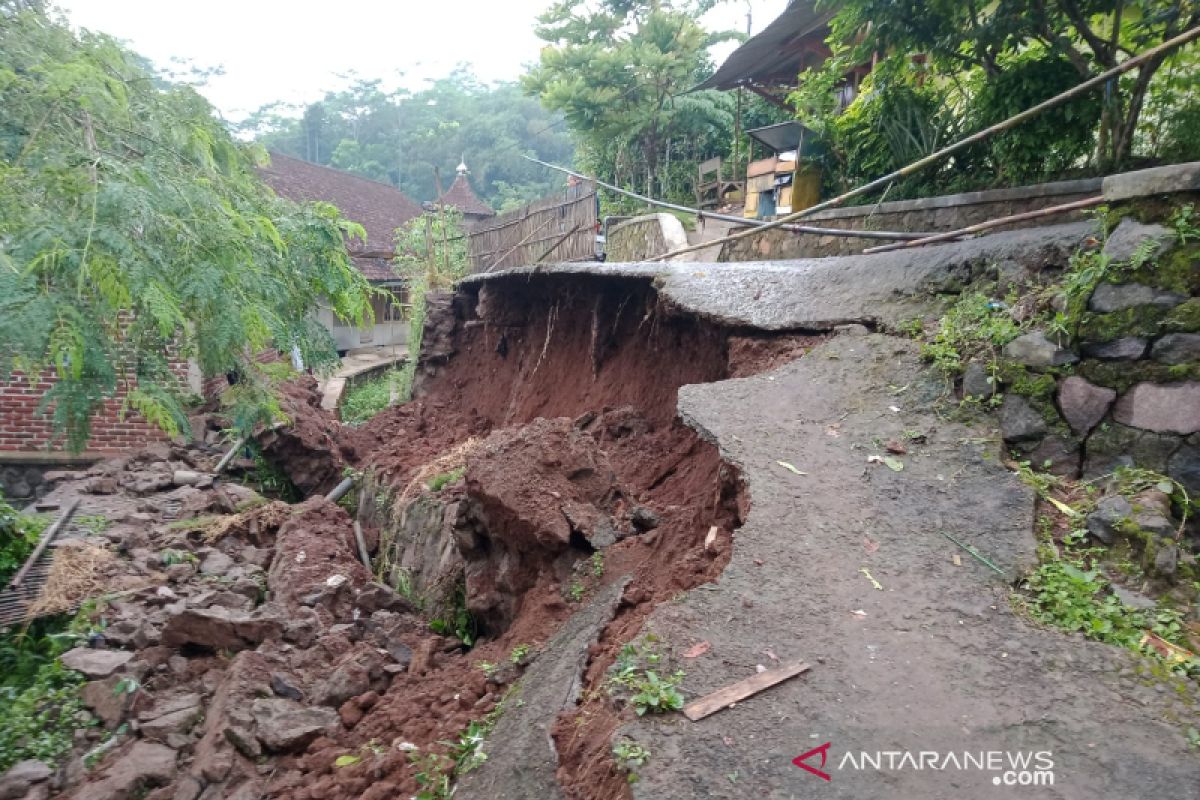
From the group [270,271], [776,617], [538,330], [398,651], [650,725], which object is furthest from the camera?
[538,330]

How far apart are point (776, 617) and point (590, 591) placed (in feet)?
4.00

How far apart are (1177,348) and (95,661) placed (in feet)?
21.2

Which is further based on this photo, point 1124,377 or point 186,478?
point 186,478

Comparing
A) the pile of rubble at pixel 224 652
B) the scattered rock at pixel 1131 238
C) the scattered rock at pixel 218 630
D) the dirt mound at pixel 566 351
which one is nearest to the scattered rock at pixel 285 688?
the pile of rubble at pixel 224 652

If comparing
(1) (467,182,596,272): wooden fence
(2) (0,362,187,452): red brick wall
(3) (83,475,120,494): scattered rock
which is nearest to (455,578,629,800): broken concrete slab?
(3) (83,475,120,494): scattered rock

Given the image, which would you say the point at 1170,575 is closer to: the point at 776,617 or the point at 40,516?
the point at 776,617

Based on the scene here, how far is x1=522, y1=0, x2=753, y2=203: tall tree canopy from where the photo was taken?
55.4 ft

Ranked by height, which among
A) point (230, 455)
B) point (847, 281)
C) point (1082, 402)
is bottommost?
point (230, 455)

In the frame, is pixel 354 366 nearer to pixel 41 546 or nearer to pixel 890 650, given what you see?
pixel 41 546

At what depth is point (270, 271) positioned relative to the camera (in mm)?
4969

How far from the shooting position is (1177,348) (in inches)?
125

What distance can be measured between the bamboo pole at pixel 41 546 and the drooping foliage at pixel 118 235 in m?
2.83

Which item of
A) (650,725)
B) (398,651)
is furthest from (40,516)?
(650,725)

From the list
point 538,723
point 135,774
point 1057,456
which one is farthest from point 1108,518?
point 135,774
